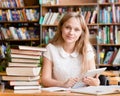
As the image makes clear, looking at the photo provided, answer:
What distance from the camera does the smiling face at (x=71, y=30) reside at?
8.37 feet

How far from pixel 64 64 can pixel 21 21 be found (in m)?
3.42

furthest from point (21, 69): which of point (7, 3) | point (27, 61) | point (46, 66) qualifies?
point (7, 3)

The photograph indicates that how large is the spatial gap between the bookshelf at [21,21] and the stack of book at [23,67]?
4010 millimetres

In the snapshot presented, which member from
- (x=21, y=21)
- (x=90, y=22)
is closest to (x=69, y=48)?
(x=90, y=22)

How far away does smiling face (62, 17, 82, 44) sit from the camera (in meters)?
2.55

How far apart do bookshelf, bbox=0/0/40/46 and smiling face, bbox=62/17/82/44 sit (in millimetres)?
3284

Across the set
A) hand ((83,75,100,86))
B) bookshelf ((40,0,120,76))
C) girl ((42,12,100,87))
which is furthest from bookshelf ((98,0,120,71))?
hand ((83,75,100,86))

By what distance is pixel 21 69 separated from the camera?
1849 mm

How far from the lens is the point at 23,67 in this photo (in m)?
1.85

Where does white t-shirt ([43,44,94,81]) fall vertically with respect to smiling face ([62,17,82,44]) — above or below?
below

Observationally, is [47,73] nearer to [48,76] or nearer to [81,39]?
[48,76]

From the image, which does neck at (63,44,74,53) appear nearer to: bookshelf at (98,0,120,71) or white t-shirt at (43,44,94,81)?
white t-shirt at (43,44,94,81)

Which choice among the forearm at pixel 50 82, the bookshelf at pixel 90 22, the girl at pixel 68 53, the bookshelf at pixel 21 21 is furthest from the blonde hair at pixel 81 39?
the bookshelf at pixel 21 21

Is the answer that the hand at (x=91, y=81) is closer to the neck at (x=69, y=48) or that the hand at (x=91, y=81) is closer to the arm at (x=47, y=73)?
the arm at (x=47, y=73)
